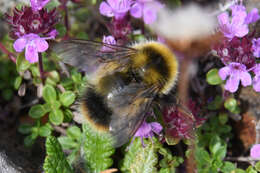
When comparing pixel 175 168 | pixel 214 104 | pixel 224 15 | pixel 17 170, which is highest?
pixel 224 15

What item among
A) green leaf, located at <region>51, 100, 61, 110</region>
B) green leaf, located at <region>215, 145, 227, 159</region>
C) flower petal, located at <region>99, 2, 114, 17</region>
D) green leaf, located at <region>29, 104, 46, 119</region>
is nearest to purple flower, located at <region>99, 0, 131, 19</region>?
flower petal, located at <region>99, 2, 114, 17</region>

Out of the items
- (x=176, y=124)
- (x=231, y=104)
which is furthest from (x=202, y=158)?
(x=231, y=104)

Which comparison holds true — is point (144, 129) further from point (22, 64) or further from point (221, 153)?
point (22, 64)

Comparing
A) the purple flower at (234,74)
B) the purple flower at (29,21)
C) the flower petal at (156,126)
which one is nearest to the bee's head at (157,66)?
the flower petal at (156,126)

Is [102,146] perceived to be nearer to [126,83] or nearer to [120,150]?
[120,150]

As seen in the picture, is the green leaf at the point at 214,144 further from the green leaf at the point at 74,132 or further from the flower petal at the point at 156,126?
the green leaf at the point at 74,132

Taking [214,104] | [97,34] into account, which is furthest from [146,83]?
[97,34]
